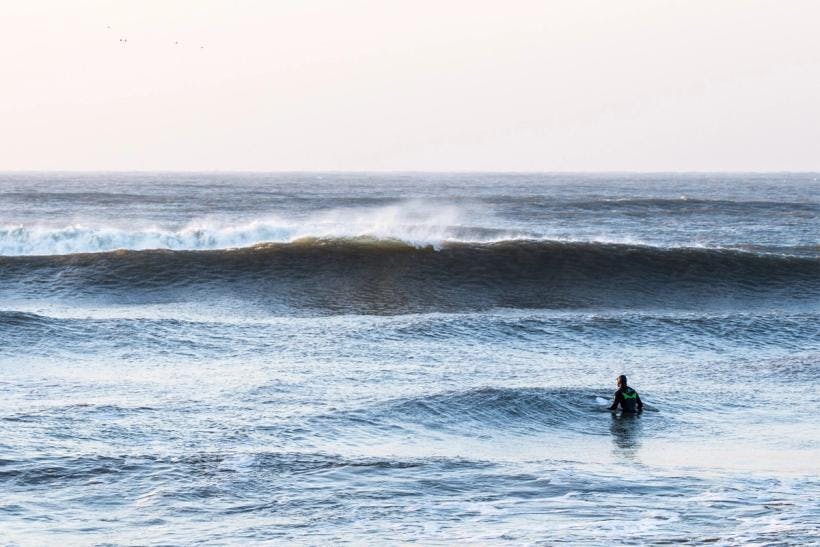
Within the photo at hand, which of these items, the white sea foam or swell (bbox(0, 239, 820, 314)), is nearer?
swell (bbox(0, 239, 820, 314))

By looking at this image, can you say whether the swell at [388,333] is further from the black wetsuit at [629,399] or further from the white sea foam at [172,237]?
the white sea foam at [172,237]

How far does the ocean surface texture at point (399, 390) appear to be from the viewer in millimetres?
9781

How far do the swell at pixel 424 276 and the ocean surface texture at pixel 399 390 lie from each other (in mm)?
111

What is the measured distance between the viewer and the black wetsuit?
14297 mm

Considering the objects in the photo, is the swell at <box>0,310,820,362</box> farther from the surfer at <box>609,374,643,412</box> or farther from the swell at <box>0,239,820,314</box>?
the surfer at <box>609,374,643,412</box>

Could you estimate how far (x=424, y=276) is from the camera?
28.7 meters

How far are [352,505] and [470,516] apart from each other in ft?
3.60

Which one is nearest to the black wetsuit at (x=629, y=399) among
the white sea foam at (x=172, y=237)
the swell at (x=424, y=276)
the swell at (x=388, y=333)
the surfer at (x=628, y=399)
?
the surfer at (x=628, y=399)

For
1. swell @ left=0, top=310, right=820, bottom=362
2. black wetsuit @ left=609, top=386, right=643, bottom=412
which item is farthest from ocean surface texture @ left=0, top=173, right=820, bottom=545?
black wetsuit @ left=609, top=386, right=643, bottom=412

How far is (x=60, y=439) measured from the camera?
11.9 meters

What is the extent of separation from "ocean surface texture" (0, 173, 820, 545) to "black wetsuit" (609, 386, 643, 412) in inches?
9.8

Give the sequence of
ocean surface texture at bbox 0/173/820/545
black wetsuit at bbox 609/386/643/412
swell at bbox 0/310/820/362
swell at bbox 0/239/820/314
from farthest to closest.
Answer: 1. swell at bbox 0/239/820/314
2. swell at bbox 0/310/820/362
3. black wetsuit at bbox 609/386/643/412
4. ocean surface texture at bbox 0/173/820/545

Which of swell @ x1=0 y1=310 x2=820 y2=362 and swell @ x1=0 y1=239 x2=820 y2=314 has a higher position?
swell @ x1=0 y1=239 x2=820 y2=314

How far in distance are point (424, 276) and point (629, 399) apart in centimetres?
1465
